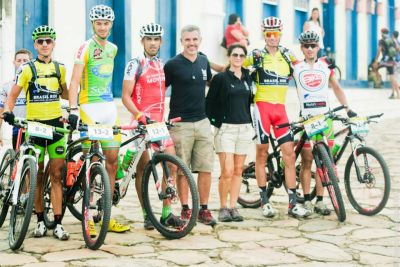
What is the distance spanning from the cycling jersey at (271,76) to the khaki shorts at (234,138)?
15.9 inches

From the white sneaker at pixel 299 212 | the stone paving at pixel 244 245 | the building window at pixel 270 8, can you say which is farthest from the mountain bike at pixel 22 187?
the building window at pixel 270 8

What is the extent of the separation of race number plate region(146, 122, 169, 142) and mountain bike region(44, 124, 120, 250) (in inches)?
11.5

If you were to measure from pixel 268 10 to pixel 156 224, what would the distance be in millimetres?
13588

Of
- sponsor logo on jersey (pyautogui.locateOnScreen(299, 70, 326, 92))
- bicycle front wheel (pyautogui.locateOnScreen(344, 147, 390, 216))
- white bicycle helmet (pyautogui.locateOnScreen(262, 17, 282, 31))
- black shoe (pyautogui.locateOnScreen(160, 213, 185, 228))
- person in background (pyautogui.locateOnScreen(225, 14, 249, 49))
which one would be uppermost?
person in background (pyautogui.locateOnScreen(225, 14, 249, 49))

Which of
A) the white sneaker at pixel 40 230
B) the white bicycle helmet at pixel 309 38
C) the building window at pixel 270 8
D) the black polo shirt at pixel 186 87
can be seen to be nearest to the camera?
the white sneaker at pixel 40 230

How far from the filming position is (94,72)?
6.57 meters

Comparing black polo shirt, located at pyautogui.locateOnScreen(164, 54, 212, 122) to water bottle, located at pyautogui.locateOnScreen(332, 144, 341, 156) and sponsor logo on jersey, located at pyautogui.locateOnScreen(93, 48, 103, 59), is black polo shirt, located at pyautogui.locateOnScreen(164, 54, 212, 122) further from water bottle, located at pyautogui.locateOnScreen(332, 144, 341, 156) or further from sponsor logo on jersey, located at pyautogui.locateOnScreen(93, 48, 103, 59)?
water bottle, located at pyautogui.locateOnScreen(332, 144, 341, 156)

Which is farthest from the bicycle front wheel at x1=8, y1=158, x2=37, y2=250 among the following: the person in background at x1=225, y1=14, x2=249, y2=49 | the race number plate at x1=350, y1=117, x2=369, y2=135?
the person in background at x1=225, y1=14, x2=249, y2=49

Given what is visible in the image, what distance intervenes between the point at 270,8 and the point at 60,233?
1404cm

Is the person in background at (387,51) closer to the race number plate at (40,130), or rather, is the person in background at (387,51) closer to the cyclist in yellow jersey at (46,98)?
the cyclist in yellow jersey at (46,98)

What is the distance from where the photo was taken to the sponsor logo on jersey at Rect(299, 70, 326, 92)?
7.65 m

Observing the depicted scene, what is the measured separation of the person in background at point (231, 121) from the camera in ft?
23.8

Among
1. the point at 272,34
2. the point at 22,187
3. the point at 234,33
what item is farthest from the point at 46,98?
the point at 234,33

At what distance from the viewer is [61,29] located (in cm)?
1280
